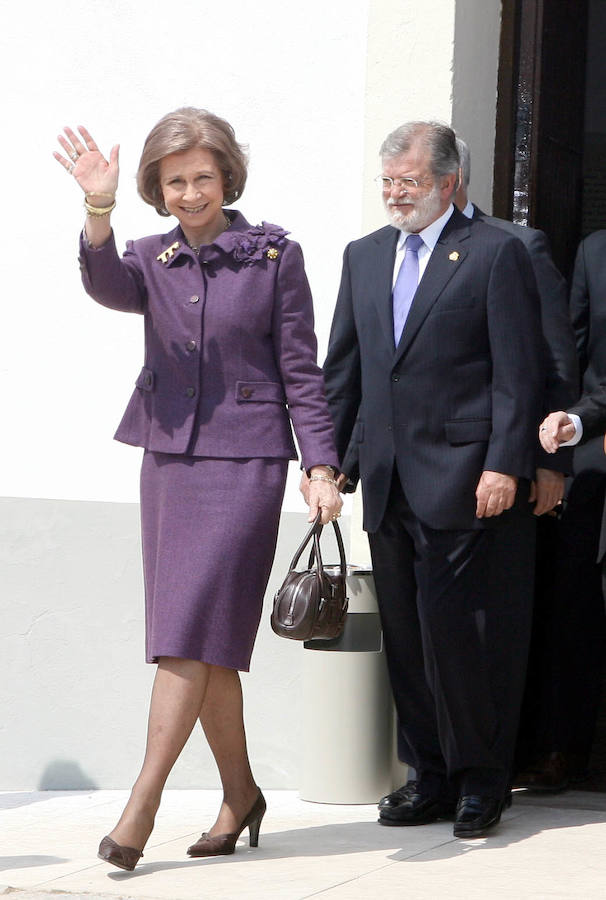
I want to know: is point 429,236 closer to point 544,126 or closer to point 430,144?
point 430,144

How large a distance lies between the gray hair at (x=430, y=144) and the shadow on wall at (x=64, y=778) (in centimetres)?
243

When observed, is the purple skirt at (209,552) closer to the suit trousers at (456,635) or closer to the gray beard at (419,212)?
the suit trousers at (456,635)

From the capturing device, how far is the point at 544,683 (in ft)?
18.3

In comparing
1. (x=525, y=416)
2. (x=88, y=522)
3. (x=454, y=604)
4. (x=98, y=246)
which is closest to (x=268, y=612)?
(x=88, y=522)

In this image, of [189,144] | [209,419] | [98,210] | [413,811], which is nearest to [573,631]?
[413,811]

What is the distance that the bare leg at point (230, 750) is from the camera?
4.50 m

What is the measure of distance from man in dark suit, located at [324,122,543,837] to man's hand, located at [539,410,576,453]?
0.10m

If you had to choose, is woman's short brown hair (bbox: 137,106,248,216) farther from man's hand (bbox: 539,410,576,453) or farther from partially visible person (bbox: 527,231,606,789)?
partially visible person (bbox: 527,231,606,789)

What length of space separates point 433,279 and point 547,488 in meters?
0.71

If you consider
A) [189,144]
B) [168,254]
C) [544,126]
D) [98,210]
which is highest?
[544,126]

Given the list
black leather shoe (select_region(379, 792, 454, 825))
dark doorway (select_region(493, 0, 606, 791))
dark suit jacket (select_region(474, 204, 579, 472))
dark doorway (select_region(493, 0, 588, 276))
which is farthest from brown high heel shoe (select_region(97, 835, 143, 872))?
dark doorway (select_region(493, 0, 588, 276))

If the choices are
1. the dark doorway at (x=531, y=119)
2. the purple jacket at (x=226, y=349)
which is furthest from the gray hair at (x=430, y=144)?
the dark doorway at (x=531, y=119)

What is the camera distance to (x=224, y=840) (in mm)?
4500

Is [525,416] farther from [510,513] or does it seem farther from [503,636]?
[503,636]
